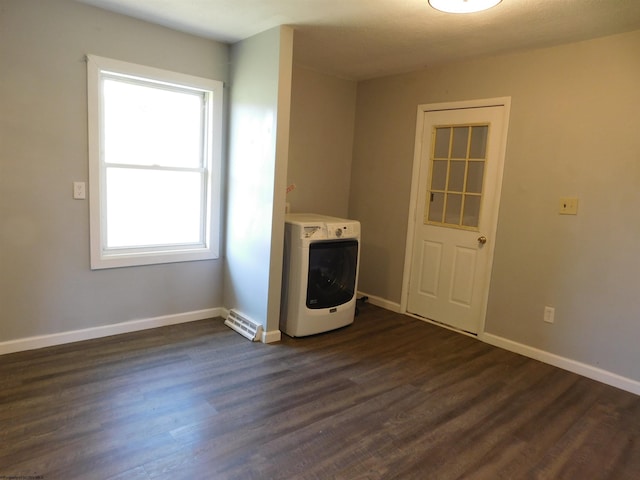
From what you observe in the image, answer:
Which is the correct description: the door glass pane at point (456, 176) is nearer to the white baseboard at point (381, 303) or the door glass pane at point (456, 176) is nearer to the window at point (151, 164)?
the white baseboard at point (381, 303)

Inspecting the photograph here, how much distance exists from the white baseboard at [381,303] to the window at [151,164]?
1759 mm

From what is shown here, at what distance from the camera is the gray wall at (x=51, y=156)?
103 inches

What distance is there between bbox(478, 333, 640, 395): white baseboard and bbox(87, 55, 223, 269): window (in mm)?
2538

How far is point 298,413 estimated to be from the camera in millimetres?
2305

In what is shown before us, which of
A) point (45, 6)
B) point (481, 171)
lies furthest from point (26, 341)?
point (481, 171)

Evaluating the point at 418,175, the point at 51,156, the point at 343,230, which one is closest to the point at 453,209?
the point at 418,175

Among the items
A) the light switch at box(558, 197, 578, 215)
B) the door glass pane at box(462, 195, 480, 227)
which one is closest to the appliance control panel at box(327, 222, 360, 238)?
the door glass pane at box(462, 195, 480, 227)

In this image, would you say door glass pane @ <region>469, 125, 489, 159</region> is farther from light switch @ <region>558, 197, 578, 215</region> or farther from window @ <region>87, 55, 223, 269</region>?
window @ <region>87, 55, 223, 269</region>

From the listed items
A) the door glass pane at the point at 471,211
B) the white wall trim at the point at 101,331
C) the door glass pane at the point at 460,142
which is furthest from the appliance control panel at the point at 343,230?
the white wall trim at the point at 101,331

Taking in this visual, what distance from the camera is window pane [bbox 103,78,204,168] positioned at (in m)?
3.06

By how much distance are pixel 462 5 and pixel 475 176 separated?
1.63m

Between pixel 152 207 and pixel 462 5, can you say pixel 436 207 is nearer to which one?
pixel 462 5

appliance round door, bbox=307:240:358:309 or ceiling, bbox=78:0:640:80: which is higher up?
ceiling, bbox=78:0:640:80

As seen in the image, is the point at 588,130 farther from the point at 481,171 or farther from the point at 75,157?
the point at 75,157
